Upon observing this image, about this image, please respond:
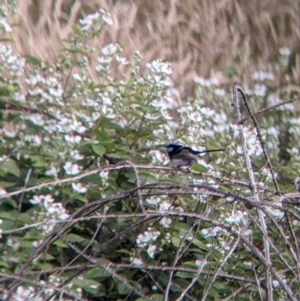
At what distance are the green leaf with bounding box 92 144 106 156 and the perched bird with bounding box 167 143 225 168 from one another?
29 cm

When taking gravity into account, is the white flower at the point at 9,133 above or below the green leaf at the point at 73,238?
above

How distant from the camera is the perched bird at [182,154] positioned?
3.78m

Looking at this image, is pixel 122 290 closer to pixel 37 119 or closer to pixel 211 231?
pixel 211 231

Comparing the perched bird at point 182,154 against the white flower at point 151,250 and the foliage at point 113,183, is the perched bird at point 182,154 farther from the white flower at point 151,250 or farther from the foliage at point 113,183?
the white flower at point 151,250

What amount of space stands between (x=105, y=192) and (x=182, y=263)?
48cm

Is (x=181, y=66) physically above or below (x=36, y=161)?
above

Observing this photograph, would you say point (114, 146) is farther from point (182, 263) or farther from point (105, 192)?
point (182, 263)

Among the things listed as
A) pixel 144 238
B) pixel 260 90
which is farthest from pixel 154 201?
pixel 260 90

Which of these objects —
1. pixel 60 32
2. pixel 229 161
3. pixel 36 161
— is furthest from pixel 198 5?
pixel 36 161

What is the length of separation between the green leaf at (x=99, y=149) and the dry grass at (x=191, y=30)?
2236mm

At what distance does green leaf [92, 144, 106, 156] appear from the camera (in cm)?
383

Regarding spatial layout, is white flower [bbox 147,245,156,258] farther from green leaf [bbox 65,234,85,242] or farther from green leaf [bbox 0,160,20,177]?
green leaf [bbox 0,160,20,177]

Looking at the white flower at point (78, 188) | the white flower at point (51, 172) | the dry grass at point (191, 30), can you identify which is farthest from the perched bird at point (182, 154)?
the dry grass at point (191, 30)

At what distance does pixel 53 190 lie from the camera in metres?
3.81
